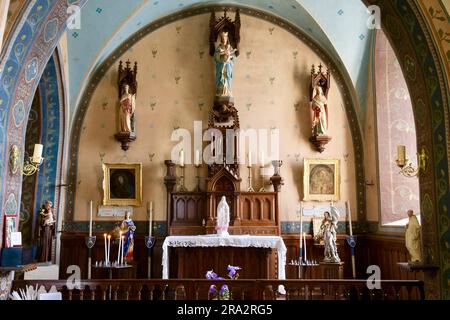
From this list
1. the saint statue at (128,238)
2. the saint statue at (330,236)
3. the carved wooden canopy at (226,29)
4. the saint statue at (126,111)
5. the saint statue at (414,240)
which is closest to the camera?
the saint statue at (414,240)

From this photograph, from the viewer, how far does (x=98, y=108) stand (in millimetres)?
11555

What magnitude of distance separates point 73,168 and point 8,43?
527cm

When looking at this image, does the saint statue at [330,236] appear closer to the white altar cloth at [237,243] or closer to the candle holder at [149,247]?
the white altar cloth at [237,243]

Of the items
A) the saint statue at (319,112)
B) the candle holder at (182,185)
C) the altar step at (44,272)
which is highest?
the saint statue at (319,112)

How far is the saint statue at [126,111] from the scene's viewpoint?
11.1m

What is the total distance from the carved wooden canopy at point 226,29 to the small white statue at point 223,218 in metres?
4.23

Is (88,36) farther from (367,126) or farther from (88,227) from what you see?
(367,126)

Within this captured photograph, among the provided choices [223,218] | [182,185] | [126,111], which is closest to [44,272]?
[182,185]

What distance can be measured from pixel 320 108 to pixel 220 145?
2745 millimetres

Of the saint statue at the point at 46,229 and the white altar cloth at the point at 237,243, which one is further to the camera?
the saint statue at the point at 46,229

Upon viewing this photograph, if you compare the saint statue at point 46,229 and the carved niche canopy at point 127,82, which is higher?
the carved niche canopy at point 127,82

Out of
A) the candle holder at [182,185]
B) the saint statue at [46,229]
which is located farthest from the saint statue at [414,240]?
the saint statue at [46,229]

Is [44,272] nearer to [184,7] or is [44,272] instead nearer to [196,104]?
[196,104]
